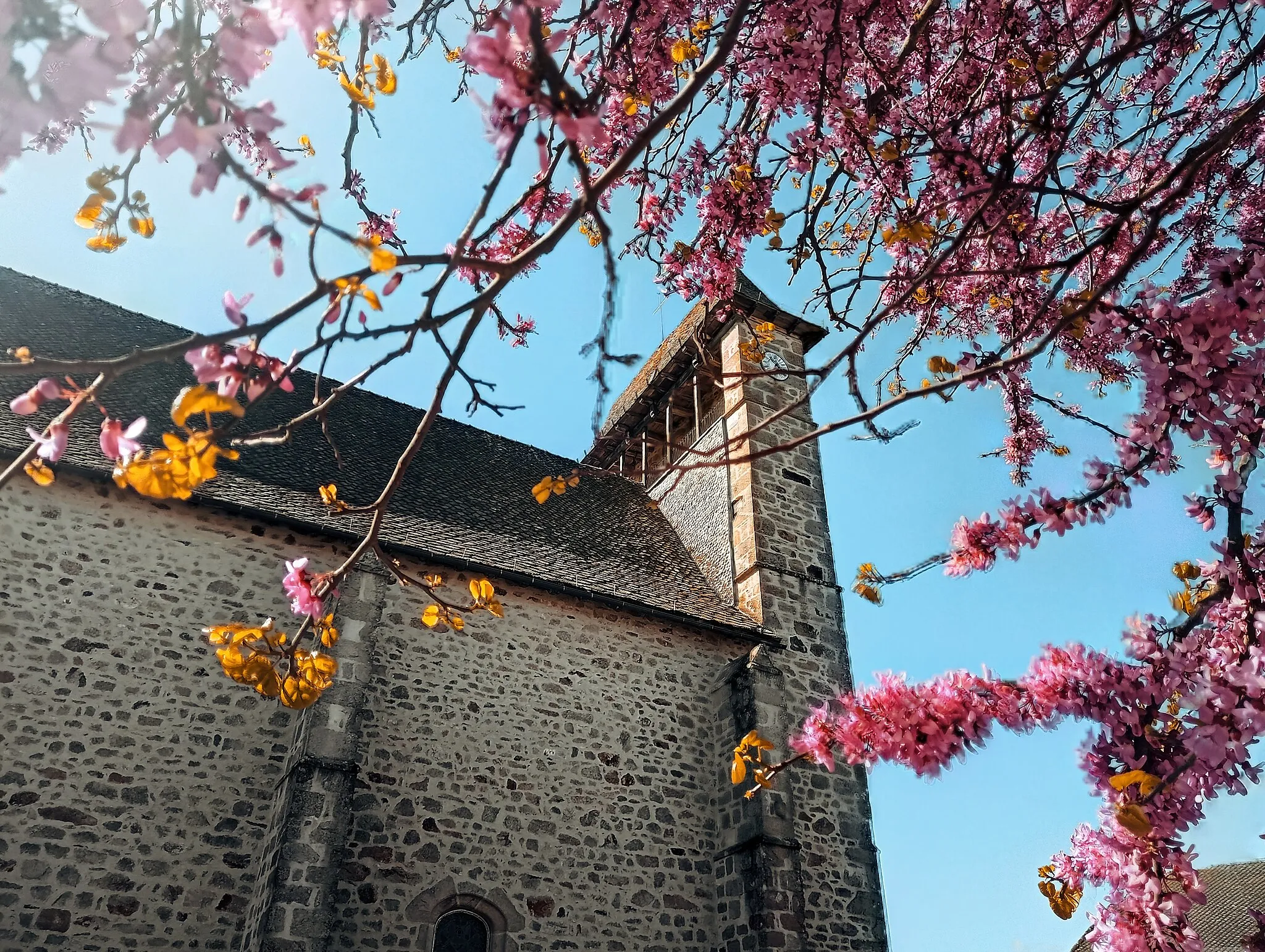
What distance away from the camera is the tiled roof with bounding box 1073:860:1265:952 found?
1599cm

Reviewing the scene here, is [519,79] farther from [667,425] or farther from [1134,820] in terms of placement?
[667,425]

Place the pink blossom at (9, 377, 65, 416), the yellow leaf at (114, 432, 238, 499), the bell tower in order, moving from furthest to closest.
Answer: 1. the bell tower
2. the pink blossom at (9, 377, 65, 416)
3. the yellow leaf at (114, 432, 238, 499)

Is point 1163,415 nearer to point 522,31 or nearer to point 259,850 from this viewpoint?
point 522,31

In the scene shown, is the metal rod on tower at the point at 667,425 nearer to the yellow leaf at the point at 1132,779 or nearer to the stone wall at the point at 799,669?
the stone wall at the point at 799,669

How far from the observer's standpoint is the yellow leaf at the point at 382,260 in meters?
1.34

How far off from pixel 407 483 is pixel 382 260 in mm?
8625

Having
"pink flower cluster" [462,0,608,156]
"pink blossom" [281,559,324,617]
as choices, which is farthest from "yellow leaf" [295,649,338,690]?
"pink flower cluster" [462,0,608,156]

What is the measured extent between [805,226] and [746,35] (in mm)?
1127

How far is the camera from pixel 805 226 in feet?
11.3

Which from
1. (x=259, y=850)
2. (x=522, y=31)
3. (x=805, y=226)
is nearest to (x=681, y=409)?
(x=259, y=850)

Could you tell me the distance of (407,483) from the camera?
9664mm

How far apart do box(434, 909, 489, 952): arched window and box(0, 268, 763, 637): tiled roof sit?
2.95 m

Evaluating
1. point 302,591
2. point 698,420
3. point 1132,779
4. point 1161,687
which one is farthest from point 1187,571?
point 698,420

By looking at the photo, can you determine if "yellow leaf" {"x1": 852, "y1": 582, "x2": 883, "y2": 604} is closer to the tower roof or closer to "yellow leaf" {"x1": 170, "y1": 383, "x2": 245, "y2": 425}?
"yellow leaf" {"x1": 170, "y1": 383, "x2": 245, "y2": 425}
